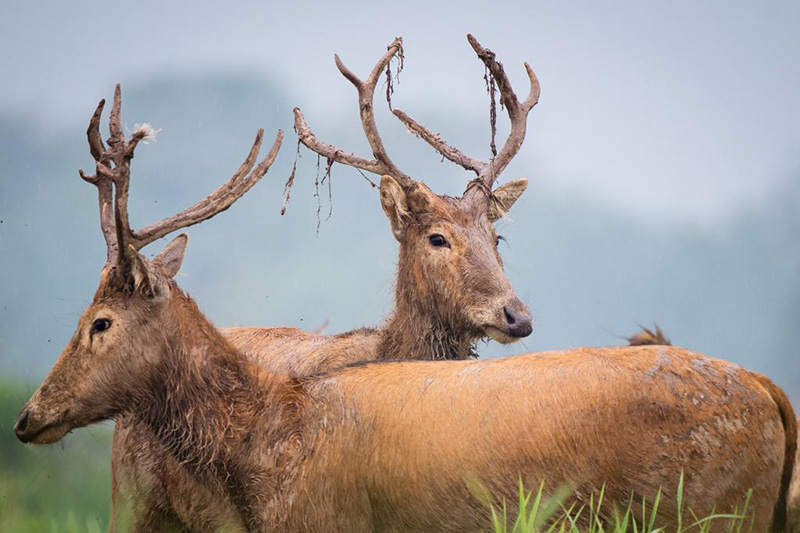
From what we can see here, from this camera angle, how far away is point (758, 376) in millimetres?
4723

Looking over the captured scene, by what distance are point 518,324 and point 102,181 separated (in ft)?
9.67

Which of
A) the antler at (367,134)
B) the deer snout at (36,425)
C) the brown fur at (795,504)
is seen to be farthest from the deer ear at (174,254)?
the brown fur at (795,504)

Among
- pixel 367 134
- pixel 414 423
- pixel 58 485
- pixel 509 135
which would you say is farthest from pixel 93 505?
pixel 509 135

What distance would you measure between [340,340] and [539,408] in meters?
3.10

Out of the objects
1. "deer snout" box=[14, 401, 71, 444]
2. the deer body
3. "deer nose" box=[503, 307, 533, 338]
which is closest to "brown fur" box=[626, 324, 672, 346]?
"deer nose" box=[503, 307, 533, 338]

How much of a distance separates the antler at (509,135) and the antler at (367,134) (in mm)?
585

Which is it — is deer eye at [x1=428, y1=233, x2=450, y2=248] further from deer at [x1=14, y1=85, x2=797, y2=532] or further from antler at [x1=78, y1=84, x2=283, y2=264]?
deer at [x1=14, y1=85, x2=797, y2=532]

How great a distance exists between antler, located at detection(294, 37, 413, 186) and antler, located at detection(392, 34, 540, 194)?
0.58m

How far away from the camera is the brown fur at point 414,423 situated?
4.53 meters

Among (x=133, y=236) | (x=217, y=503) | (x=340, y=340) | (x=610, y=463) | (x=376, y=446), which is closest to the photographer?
(x=610, y=463)

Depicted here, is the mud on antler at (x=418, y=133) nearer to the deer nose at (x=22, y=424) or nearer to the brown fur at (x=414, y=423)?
the brown fur at (x=414, y=423)

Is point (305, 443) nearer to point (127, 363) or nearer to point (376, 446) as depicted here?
point (376, 446)

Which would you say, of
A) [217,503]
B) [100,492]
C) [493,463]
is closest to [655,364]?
[493,463]

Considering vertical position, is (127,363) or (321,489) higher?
(127,363)
